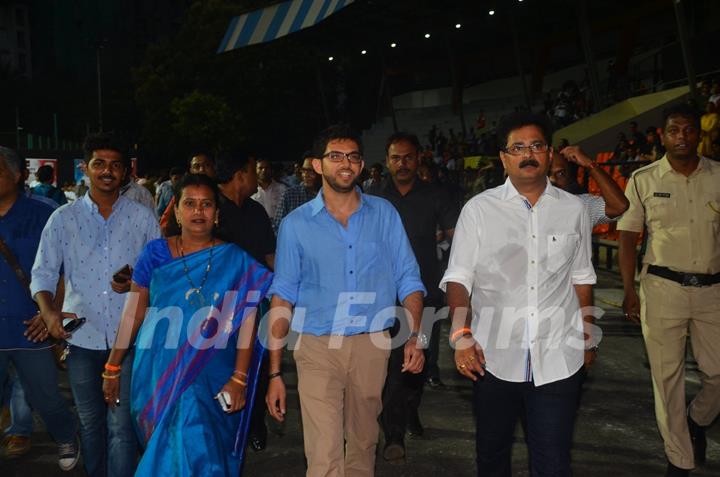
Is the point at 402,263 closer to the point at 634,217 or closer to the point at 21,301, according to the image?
the point at 634,217

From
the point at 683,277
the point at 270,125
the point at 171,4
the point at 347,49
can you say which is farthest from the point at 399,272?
the point at 171,4

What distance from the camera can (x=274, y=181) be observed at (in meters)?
11.9

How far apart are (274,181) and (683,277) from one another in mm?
7532

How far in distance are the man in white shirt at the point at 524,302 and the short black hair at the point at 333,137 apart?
73 cm

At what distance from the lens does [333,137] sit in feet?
14.3

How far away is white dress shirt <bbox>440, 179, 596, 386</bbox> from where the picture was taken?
3.94 meters

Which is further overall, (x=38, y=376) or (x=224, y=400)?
(x=38, y=376)

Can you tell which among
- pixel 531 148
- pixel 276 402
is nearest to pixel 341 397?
pixel 276 402

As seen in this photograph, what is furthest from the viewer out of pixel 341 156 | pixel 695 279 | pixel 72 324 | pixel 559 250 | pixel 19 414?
pixel 19 414

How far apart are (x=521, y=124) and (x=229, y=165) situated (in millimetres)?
2929

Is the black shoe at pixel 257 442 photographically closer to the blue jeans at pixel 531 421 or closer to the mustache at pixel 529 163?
the blue jeans at pixel 531 421

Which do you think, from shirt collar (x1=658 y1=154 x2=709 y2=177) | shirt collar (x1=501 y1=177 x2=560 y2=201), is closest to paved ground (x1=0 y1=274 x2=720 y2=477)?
shirt collar (x1=658 y1=154 x2=709 y2=177)

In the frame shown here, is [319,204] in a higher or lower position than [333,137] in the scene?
lower

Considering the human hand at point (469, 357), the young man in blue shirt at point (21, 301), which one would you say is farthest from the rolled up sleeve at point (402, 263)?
the young man in blue shirt at point (21, 301)
